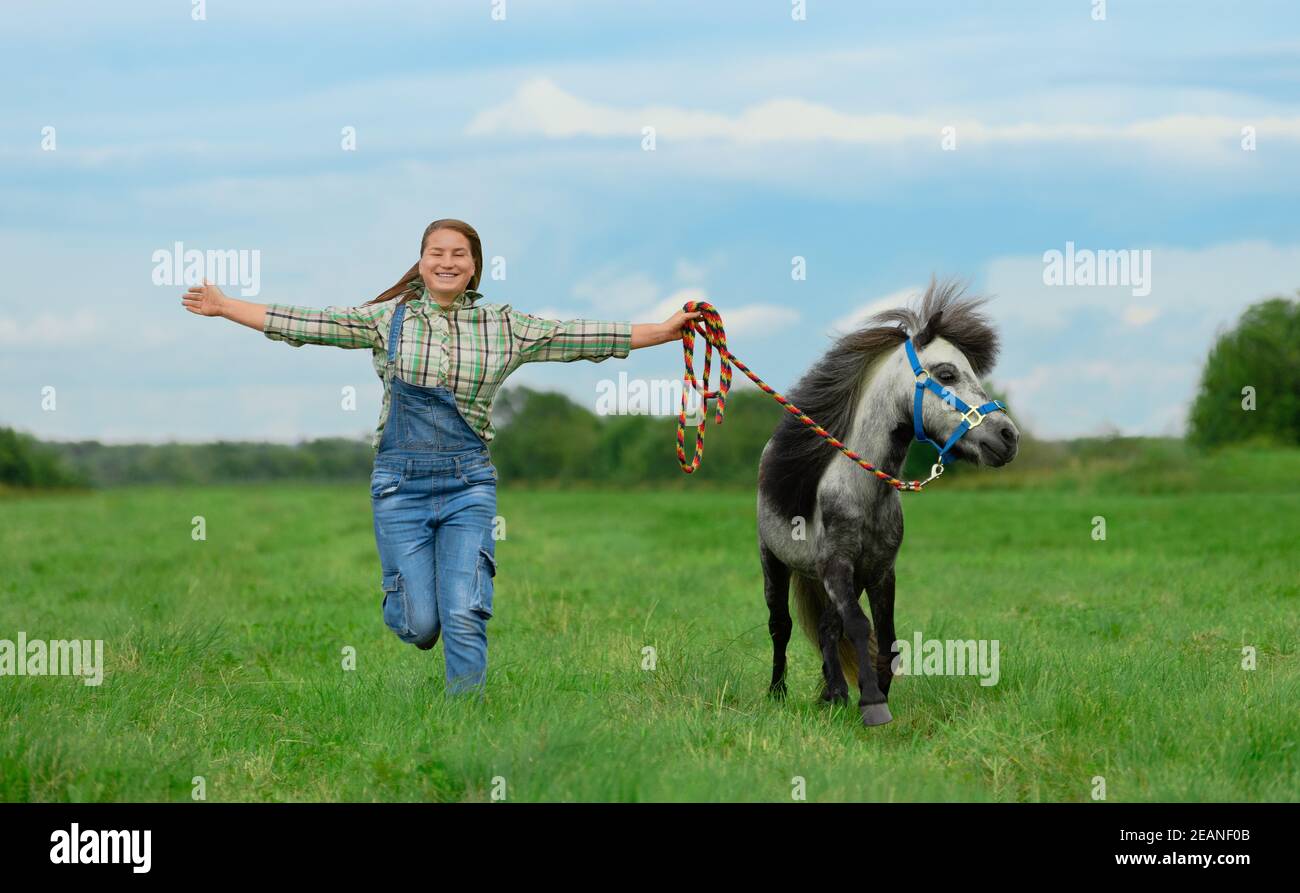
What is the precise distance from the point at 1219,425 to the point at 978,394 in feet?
141

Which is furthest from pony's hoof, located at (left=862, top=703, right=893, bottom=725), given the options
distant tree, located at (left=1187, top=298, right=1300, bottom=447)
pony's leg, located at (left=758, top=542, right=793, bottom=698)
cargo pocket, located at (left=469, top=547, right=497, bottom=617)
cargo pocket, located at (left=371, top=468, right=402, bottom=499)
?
distant tree, located at (left=1187, top=298, right=1300, bottom=447)

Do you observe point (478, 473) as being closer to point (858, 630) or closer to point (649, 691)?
point (649, 691)

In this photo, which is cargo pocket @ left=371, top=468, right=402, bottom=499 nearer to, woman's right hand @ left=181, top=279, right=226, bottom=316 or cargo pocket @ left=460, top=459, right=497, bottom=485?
cargo pocket @ left=460, top=459, right=497, bottom=485

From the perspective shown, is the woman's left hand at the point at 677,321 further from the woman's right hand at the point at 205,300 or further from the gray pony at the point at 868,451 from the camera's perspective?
the woman's right hand at the point at 205,300

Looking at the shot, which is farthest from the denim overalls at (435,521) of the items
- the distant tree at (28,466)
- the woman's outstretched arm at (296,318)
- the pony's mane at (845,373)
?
the distant tree at (28,466)

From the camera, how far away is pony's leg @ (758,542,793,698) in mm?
7191

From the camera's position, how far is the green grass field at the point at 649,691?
5.11 meters

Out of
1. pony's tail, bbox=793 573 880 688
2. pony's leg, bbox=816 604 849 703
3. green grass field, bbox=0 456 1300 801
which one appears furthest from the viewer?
pony's tail, bbox=793 573 880 688

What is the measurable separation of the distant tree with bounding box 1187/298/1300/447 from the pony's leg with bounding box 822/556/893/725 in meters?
41.5

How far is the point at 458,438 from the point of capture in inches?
239
